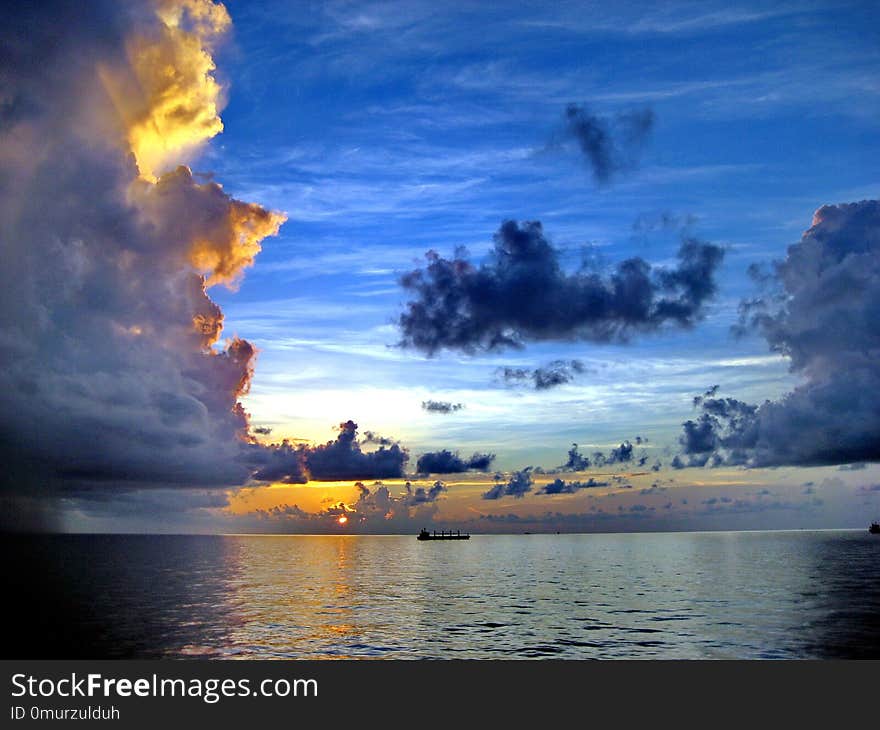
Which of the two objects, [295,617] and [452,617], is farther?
[295,617]

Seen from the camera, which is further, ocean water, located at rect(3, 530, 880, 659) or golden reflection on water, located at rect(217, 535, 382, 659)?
golden reflection on water, located at rect(217, 535, 382, 659)

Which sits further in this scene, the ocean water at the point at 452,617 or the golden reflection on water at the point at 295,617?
the golden reflection on water at the point at 295,617

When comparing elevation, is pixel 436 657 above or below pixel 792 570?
above

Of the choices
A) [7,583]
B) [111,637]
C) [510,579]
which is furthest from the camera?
[510,579]

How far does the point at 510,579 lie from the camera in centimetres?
13575

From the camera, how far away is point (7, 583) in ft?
397
